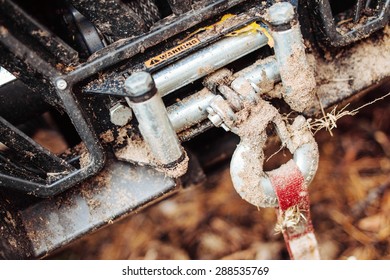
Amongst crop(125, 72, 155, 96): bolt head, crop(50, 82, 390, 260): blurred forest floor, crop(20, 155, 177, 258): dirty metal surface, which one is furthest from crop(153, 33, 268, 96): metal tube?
crop(50, 82, 390, 260): blurred forest floor

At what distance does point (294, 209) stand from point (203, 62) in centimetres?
40

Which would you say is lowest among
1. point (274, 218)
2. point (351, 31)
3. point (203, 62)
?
point (274, 218)

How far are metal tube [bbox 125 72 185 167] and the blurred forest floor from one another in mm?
563

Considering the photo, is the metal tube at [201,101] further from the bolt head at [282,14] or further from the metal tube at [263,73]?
the bolt head at [282,14]

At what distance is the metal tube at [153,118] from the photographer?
90cm

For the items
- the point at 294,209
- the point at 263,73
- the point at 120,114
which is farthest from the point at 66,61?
the point at 294,209

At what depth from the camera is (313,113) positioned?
122 cm

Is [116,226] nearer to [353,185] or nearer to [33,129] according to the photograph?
[33,129]

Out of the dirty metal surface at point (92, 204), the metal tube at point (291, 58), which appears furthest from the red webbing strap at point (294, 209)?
the dirty metal surface at point (92, 204)

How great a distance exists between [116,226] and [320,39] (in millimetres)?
1016

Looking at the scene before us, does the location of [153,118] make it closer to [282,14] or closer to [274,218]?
[282,14]

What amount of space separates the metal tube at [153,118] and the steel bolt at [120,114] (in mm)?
128

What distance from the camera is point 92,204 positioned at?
3.90 feet
